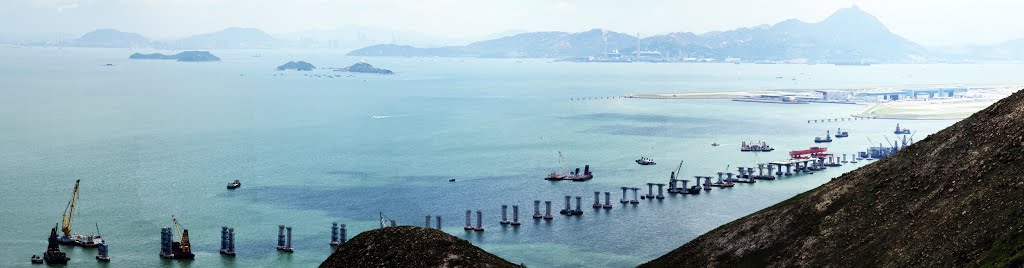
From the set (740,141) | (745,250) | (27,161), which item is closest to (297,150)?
(27,161)

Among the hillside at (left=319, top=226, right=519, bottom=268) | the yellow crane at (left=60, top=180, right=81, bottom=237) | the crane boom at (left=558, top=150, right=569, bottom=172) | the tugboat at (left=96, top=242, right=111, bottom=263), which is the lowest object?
the tugboat at (left=96, top=242, right=111, bottom=263)

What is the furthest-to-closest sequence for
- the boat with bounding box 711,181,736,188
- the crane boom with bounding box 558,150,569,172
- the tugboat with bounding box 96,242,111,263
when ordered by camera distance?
the crane boom with bounding box 558,150,569,172 < the boat with bounding box 711,181,736,188 < the tugboat with bounding box 96,242,111,263

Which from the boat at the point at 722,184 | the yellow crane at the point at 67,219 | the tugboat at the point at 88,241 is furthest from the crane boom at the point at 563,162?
the tugboat at the point at 88,241

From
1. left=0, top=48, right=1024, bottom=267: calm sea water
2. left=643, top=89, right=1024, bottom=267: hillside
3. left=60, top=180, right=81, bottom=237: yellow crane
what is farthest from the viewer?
left=0, top=48, right=1024, bottom=267: calm sea water

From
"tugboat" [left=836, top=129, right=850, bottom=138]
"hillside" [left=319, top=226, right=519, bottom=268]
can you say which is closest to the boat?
"tugboat" [left=836, top=129, right=850, bottom=138]

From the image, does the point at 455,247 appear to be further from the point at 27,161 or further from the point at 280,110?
the point at 280,110

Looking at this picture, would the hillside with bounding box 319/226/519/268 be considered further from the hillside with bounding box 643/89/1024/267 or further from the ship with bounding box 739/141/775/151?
the ship with bounding box 739/141/775/151

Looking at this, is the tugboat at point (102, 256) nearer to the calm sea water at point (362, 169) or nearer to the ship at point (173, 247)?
the calm sea water at point (362, 169)
